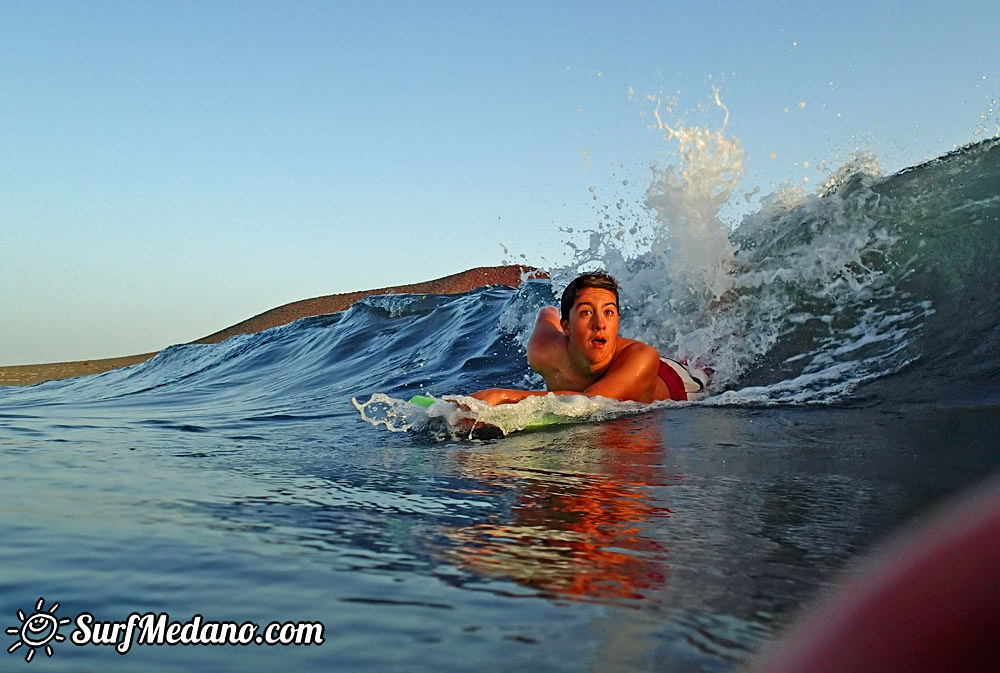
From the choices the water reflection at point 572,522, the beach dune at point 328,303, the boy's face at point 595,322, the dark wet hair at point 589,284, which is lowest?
the water reflection at point 572,522

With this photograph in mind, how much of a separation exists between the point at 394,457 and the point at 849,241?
446 cm

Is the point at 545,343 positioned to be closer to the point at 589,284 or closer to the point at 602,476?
the point at 589,284

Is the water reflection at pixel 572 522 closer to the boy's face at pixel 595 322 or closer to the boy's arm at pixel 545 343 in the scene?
the boy's face at pixel 595 322

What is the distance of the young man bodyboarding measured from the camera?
13.5 ft

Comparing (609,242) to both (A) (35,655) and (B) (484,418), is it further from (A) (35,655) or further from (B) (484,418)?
(A) (35,655)

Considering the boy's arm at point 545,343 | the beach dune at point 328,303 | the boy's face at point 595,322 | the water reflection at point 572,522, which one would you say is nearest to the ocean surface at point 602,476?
the water reflection at point 572,522

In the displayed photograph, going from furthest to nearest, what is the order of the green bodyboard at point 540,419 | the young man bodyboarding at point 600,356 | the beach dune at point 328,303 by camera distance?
the beach dune at point 328,303 → the young man bodyboarding at point 600,356 → the green bodyboard at point 540,419

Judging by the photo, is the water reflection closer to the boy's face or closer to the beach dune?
the boy's face

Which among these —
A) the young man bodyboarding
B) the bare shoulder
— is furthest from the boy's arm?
the bare shoulder

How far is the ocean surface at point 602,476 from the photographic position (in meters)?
1.10

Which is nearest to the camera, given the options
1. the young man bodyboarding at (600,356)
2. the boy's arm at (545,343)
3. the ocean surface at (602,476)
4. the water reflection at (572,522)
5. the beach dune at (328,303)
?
the ocean surface at (602,476)

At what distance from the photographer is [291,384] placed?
7027mm

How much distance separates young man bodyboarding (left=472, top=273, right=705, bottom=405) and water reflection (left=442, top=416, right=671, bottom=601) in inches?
39.9

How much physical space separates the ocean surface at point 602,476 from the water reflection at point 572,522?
10mm
